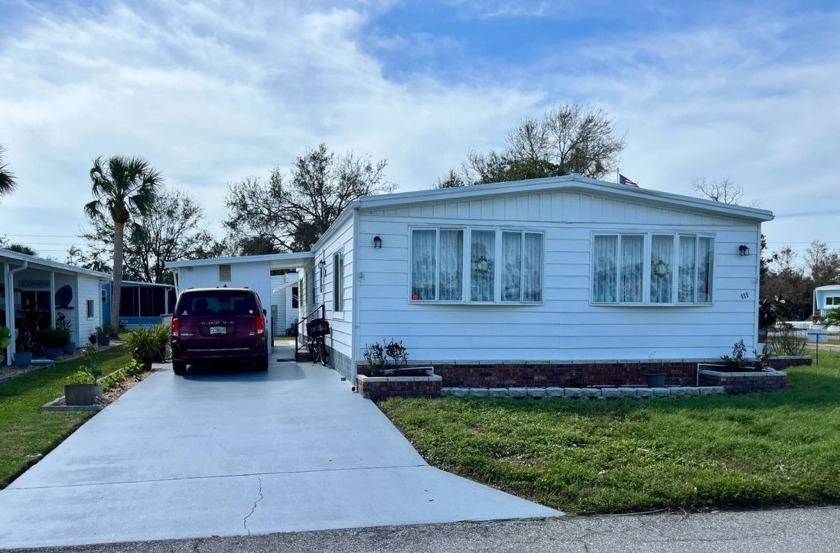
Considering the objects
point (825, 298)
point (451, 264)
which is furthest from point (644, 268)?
point (825, 298)

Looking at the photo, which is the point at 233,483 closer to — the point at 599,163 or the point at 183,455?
the point at 183,455

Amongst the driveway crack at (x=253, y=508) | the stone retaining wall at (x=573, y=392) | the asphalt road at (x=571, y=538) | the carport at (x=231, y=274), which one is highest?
the carport at (x=231, y=274)

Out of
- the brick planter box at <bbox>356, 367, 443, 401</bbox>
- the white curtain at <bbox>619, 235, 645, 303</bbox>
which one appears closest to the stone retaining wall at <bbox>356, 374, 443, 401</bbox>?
the brick planter box at <bbox>356, 367, 443, 401</bbox>

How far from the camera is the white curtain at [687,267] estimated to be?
11.0m

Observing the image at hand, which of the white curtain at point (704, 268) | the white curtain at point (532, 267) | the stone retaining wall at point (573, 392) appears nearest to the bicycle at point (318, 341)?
the white curtain at point (532, 267)

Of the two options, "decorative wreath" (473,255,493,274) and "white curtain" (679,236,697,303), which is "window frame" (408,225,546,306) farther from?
"white curtain" (679,236,697,303)

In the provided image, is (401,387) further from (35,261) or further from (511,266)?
(35,261)

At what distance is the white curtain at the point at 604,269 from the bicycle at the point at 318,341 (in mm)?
5642

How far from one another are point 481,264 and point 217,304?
5115 mm

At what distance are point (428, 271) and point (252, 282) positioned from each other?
7309mm

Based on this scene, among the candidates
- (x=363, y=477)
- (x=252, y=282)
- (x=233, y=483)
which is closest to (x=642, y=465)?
(x=363, y=477)

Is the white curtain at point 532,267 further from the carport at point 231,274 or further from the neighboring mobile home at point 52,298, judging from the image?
the neighboring mobile home at point 52,298

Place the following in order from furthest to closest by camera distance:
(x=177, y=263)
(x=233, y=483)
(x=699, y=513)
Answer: (x=177, y=263) → (x=233, y=483) → (x=699, y=513)

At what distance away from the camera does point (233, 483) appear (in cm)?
541
